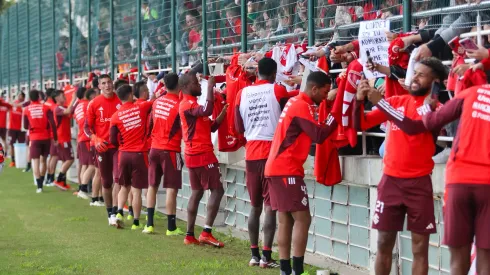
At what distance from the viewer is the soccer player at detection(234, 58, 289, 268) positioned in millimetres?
9648

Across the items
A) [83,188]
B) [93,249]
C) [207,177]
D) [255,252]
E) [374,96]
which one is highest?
[374,96]

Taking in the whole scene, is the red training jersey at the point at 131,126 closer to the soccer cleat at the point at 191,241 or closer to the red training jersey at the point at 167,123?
the red training jersey at the point at 167,123

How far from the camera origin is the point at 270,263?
32.0ft

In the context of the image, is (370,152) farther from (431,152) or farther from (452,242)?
(452,242)

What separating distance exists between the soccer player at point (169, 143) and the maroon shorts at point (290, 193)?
3.49m

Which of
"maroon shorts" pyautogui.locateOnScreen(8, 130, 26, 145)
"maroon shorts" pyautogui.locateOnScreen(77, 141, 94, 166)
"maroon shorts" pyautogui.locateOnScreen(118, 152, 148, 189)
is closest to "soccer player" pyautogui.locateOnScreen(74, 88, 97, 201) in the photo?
"maroon shorts" pyautogui.locateOnScreen(77, 141, 94, 166)

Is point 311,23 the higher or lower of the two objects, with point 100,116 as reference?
higher

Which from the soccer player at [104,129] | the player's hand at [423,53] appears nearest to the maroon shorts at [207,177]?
the soccer player at [104,129]

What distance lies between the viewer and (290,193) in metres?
8.69

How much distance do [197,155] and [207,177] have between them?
28cm

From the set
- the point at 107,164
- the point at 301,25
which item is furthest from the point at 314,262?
the point at 107,164

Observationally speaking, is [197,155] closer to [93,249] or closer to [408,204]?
[93,249]

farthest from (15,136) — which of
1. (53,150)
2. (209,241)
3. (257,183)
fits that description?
(257,183)

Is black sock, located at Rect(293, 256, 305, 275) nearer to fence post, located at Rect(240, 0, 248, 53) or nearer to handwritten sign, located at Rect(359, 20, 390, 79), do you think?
handwritten sign, located at Rect(359, 20, 390, 79)
